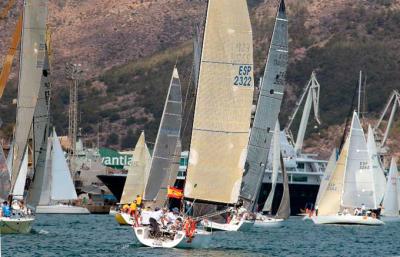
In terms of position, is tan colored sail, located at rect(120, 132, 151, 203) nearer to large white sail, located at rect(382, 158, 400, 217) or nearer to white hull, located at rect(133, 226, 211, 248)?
large white sail, located at rect(382, 158, 400, 217)

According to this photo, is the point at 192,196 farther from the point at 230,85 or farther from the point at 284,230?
the point at 284,230

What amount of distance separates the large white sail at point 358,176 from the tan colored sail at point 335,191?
1.09m

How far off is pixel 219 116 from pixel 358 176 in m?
37.6

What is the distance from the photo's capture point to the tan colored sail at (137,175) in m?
101

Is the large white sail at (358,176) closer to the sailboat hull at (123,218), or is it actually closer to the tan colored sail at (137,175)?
the tan colored sail at (137,175)

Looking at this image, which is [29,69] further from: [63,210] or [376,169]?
[63,210]

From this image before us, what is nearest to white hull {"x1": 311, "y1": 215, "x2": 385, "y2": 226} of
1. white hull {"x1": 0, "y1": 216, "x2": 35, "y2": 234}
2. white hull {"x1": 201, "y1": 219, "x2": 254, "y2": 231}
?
white hull {"x1": 201, "y1": 219, "x2": 254, "y2": 231}

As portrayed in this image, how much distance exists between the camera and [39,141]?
229ft

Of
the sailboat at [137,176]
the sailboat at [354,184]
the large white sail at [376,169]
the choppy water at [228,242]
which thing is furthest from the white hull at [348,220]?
the large white sail at [376,169]

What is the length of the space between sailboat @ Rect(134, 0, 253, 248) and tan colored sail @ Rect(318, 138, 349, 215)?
38208mm

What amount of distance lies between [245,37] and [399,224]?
53280mm

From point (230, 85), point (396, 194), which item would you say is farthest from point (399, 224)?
point (230, 85)

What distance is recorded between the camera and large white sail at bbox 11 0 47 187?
67.4 m

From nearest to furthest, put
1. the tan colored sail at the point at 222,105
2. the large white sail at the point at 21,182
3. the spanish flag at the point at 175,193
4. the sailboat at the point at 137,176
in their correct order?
the tan colored sail at the point at 222,105, the spanish flag at the point at 175,193, the large white sail at the point at 21,182, the sailboat at the point at 137,176
